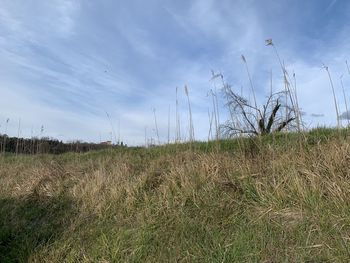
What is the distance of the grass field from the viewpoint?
4.36 metres

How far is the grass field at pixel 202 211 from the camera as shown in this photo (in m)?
4.36

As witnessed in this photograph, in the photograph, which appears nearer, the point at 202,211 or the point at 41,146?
the point at 202,211

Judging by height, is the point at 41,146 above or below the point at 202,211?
above

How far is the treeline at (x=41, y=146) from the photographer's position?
741 inches

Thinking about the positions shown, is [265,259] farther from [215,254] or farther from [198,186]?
[198,186]

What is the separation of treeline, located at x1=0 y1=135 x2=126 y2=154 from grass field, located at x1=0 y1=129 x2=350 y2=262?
1058 cm

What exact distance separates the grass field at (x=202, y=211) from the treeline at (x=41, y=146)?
1058cm

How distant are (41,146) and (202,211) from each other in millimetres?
15362

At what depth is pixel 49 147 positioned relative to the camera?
21.1m

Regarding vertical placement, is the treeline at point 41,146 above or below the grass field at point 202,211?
above

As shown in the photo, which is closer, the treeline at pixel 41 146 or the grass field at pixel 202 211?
the grass field at pixel 202 211

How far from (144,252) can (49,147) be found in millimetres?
17186

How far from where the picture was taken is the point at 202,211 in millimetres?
5461

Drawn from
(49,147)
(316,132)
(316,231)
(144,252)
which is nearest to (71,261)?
(144,252)
